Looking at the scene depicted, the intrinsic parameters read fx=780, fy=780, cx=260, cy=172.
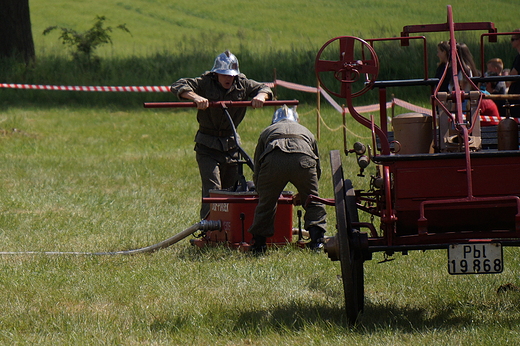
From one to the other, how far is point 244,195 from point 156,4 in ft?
133

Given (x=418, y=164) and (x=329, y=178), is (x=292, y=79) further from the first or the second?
(x=418, y=164)

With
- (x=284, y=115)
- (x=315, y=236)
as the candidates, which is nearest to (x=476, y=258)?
(x=315, y=236)

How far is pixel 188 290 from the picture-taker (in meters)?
5.54

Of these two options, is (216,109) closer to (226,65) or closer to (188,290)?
(226,65)

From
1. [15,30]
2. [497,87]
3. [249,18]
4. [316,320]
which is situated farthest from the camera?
[249,18]

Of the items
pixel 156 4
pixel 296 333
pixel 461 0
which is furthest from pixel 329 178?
pixel 156 4

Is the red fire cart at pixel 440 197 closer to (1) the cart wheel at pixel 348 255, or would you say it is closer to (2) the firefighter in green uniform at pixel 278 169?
(1) the cart wheel at pixel 348 255

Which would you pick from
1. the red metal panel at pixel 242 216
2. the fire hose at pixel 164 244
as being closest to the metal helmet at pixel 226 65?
the red metal panel at pixel 242 216

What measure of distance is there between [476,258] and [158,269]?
298cm

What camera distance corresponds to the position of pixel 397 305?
5.07 m

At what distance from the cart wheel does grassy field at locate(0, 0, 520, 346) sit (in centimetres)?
15

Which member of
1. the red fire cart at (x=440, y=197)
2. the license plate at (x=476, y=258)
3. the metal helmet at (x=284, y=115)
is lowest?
the license plate at (x=476, y=258)

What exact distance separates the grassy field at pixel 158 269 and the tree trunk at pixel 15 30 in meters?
2.33

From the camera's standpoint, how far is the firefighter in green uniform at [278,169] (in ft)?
21.7
